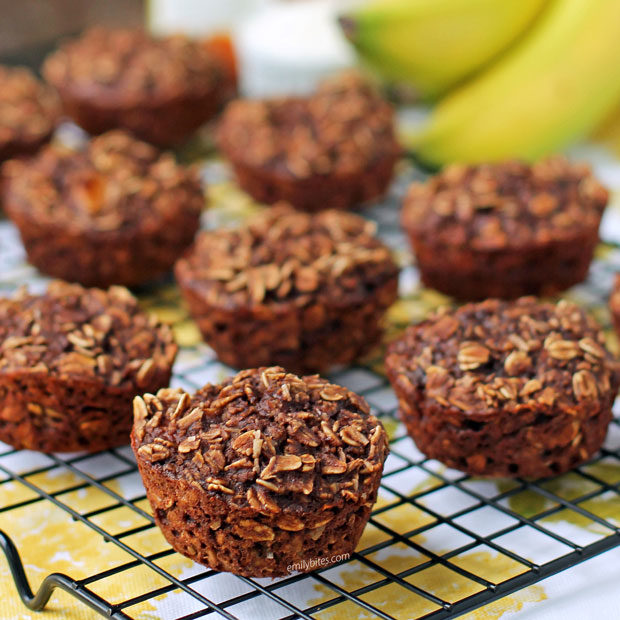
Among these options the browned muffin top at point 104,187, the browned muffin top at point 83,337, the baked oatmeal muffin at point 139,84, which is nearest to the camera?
the browned muffin top at point 83,337

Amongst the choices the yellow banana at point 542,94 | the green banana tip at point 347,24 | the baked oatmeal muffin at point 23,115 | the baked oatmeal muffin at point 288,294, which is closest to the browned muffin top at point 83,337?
the baked oatmeal muffin at point 288,294

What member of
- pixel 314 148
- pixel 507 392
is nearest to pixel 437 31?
pixel 314 148

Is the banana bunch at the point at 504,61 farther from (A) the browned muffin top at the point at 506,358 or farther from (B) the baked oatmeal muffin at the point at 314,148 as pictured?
(A) the browned muffin top at the point at 506,358

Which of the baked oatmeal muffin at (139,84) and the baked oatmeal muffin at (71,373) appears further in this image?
the baked oatmeal muffin at (139,84)

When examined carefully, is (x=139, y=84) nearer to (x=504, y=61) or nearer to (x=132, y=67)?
(x=132, y=67)

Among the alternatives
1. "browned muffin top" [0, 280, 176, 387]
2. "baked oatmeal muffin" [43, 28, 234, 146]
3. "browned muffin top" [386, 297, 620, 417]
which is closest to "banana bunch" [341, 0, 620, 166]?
"baked oatmeal muffin" [43, 28, 234, 146]

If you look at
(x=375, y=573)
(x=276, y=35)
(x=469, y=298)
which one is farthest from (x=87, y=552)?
(x=276, y=35)
